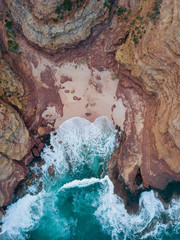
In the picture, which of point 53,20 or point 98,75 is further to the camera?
point 98,75

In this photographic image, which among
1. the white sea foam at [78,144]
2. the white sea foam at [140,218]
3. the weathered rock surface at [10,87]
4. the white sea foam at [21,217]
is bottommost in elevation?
the white sea foam at [21,217]

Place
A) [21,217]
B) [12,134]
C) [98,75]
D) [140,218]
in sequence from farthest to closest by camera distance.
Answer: [98,75]
[21,217]
[140,218]
[12,134]

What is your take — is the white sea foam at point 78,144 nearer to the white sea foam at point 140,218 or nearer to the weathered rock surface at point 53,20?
the white sea foam at point 140,218

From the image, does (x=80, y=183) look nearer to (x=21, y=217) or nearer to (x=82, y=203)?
(x=82, y=203)

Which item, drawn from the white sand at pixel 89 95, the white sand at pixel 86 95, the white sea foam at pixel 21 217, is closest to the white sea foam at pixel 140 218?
the white sea foam at pixel 21 217

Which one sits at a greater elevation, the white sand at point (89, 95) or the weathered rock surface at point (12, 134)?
the white sand at point (89, 95)

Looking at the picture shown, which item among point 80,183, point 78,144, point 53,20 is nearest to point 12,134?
point 78,144
